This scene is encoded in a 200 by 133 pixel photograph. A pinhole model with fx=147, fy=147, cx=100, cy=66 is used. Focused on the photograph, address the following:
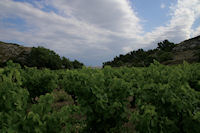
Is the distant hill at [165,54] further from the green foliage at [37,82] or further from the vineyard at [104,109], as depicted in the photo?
the vineyard at [104,109]

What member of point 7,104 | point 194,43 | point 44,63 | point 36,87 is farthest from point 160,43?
point 7,104

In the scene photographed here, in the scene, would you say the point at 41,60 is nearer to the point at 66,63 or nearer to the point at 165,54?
the point at 66,63

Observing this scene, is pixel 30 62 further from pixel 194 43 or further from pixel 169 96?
pixel 194 43

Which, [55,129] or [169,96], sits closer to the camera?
[55,129]

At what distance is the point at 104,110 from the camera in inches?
158

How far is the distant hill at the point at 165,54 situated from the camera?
126 ft

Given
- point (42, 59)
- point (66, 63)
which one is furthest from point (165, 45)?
point (42, 59)

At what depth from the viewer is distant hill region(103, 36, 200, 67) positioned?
126ft

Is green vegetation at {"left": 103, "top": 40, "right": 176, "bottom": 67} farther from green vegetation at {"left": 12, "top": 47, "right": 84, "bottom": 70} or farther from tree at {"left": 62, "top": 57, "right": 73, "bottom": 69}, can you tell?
green vegetation at {"left": 12, "top": 47, "right": 84, "bottom": 70}

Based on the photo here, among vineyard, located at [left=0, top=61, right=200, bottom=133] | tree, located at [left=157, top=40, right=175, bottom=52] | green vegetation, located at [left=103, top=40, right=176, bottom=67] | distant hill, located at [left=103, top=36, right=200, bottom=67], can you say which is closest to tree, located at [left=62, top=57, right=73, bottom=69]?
green vegetation, located at [left=103, top=40, right=176, bottom=67]

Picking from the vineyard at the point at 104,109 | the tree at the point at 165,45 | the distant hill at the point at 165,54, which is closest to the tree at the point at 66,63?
the distant hill at the point at 165,54

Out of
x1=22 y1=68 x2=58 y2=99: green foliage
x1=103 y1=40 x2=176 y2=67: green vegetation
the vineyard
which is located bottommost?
x1=22 y1=68 x2=58 y2=99: green foliage

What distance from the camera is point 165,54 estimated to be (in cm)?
3928

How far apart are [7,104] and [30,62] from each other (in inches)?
1609
